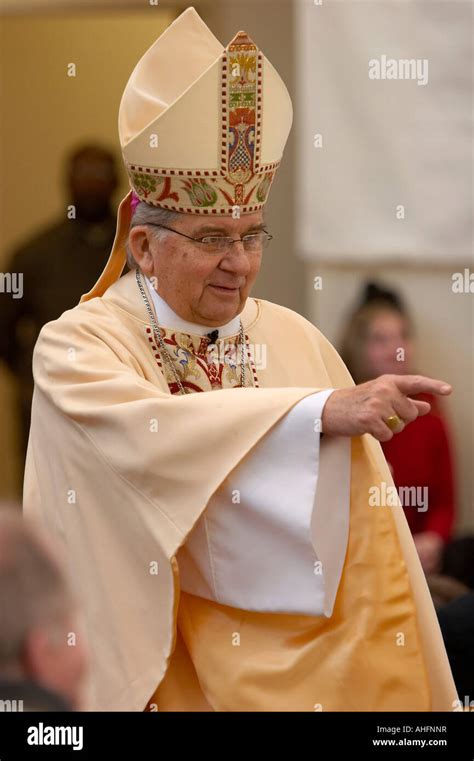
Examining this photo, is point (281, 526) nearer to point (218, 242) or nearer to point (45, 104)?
point (218, 242)

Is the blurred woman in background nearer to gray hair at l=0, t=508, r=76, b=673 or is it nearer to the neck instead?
the neck

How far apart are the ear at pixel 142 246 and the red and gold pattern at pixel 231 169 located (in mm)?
67

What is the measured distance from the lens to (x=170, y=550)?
11.4ft

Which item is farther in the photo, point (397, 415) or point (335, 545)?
point (335, 545)

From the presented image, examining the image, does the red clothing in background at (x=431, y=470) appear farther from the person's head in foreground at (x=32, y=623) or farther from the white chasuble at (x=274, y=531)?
the person's head in foreground at (x=32, y=623)

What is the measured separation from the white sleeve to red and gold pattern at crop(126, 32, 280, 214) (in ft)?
1.86

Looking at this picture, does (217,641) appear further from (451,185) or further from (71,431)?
(451,185)

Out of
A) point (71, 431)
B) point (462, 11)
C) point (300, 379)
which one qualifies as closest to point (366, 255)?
point (462, 11)

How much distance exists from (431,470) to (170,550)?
2881 millimetres

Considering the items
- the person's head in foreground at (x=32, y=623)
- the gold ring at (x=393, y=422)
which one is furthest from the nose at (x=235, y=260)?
the person's head in foreground at (x=32, y=623)

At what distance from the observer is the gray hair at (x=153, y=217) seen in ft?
12.4

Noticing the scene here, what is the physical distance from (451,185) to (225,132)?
3.22 meters

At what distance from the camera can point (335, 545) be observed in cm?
362
